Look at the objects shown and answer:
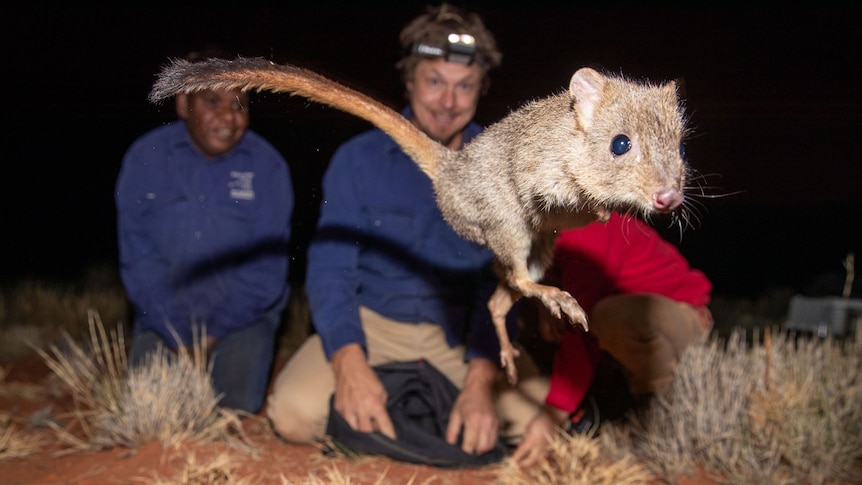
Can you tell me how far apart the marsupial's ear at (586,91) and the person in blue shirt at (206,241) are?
12.4 feet

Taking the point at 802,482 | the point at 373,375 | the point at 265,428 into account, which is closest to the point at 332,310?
the point at 373,375

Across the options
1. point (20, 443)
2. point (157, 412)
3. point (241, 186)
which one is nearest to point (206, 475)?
point (157, 412)

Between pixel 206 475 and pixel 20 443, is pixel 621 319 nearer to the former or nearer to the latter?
pixel 206 475

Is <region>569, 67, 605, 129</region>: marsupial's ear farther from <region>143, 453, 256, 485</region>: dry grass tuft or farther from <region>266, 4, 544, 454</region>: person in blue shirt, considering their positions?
<region>143, 453, 256, 485</region>: dry grass tuft

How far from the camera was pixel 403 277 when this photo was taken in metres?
4.30

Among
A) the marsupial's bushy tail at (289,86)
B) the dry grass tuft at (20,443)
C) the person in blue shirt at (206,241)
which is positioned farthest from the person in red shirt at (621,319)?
the dry grass tuft at (20,443)

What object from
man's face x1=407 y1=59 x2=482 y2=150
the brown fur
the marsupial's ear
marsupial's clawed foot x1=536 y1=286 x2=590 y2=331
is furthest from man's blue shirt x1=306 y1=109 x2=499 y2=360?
the marsupial's ear

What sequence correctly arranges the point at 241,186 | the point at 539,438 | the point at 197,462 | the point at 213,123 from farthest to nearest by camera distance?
the point at 241,186
the point at 213,123
the point at 539,438
the point at 197,462

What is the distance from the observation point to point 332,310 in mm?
4121

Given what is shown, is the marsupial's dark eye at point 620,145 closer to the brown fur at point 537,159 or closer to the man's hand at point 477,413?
the brown fur at point 537,159

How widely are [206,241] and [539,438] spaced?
8.82 ft

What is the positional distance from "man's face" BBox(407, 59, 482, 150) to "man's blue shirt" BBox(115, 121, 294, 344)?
1.85m

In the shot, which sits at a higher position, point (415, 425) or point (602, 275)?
point (602, 275)

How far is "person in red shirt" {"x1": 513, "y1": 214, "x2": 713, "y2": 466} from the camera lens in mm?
2553
